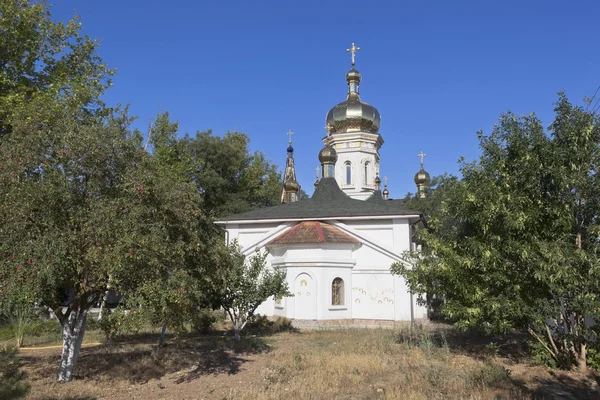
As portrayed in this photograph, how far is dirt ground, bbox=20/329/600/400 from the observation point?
931 centimetres

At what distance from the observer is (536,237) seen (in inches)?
435

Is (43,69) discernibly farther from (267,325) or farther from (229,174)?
(229,174)

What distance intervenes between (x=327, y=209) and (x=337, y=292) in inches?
192

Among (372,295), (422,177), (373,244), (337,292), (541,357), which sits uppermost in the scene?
(422,177)

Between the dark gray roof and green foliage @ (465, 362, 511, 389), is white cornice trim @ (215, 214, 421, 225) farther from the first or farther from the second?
green foliage @ (465, 362, 511, 389)

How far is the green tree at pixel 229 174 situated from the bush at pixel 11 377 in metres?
21.4

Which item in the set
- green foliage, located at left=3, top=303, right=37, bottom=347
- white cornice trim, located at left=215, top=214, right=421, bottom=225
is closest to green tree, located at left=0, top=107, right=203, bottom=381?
green foliage, located at left=3, top=303, right=37, bottom=347

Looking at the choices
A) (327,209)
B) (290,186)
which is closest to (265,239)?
(327,209)

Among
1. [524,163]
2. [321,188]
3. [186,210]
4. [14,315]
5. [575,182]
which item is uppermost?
[321,188]

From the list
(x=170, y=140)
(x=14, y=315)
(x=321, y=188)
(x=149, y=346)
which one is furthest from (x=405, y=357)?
(x=170, y=140)

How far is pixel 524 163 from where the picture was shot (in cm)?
1155

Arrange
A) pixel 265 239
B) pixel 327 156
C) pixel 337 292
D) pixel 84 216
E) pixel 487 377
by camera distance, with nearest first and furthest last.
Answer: pixel 84 216
pixel 487 377
pixel 337 292
pixel 265 239
pixel 327 156

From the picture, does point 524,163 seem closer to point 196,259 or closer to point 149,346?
point 196,259

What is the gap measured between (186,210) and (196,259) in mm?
1354
